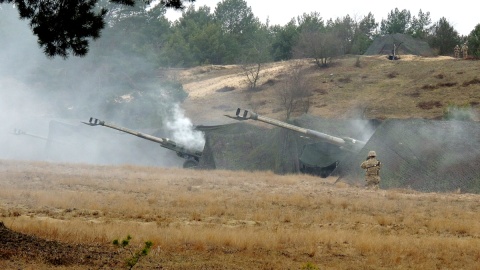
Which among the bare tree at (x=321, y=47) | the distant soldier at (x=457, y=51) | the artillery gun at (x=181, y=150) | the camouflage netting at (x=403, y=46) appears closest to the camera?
the artillery gun at (x=181, y=150)

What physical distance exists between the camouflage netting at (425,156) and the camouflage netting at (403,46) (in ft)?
150

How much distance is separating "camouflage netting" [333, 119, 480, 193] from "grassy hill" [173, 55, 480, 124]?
2004cm

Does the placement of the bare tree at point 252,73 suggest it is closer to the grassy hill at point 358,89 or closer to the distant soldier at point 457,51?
the grassy hill at point 358,89

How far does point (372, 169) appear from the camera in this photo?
24891mm

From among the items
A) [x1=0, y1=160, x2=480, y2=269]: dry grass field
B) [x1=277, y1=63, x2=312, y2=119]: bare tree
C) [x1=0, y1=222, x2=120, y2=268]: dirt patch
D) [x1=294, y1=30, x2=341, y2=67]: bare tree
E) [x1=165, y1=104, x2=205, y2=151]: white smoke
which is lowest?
[x1=0, y1=222, x2=120, y2=268]: dirt patch

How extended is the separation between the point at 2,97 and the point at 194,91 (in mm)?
17962

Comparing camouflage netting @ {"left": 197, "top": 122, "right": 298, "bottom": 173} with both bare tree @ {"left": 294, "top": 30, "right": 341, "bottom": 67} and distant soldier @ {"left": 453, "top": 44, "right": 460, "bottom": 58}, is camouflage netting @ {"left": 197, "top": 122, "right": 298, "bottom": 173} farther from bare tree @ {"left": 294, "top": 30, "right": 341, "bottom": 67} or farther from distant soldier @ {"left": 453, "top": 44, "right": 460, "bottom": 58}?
distant soldier @ {"left": 453, "top": 44, "right": 460, "bottom": 58}

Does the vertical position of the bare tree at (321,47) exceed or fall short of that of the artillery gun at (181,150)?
it exceeds it

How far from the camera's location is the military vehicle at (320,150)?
31.0m

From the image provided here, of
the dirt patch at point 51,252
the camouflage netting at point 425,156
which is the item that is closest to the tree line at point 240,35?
the camouflage netting at point 425,156

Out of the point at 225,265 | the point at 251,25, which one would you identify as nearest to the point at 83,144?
the point at 225,265

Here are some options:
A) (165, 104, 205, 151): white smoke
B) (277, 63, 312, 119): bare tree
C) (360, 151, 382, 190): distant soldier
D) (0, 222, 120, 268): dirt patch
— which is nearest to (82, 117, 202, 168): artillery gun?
(165, 104, 205, 151): white smoke

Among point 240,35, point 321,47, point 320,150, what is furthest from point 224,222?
point 240,35

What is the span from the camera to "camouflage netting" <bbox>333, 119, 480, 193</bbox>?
24656 mm
